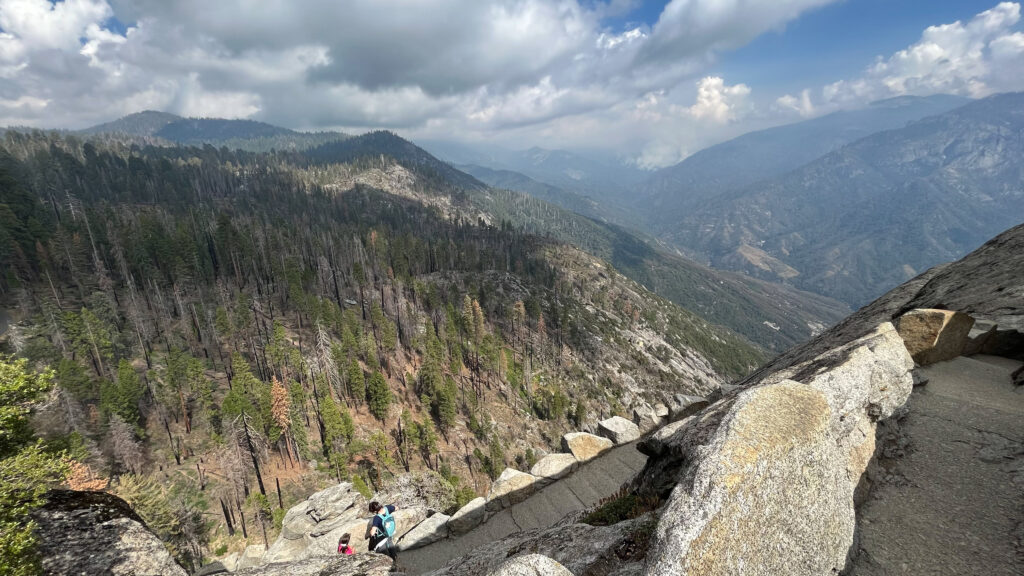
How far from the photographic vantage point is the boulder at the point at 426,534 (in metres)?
24.0

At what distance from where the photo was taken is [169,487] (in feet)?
167

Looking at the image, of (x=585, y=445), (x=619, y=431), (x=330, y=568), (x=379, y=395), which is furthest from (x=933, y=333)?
(x=379, y=395)

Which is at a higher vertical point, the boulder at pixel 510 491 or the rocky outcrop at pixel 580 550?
the rocky outcrop at pixel 580 550

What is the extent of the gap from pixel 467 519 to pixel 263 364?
236 ft

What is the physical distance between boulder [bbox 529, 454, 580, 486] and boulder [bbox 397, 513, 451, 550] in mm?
6757

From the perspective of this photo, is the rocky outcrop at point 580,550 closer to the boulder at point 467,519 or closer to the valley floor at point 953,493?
the valley floor at point 953,493

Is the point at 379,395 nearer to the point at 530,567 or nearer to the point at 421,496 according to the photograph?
the point at 421,496

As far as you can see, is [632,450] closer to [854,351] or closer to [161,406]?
[854,351]

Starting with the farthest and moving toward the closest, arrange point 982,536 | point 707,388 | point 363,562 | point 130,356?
1. point 707,388
2. point 130,356
3. point 363,562
4. point 982,536

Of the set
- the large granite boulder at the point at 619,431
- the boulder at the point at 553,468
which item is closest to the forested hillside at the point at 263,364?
the boulder at the point at 553,468

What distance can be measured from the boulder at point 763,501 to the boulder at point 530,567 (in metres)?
2.33

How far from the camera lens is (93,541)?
1397 cm

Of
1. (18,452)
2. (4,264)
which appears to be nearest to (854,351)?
(18,452)

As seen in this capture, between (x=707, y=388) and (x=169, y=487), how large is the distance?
17917cm
